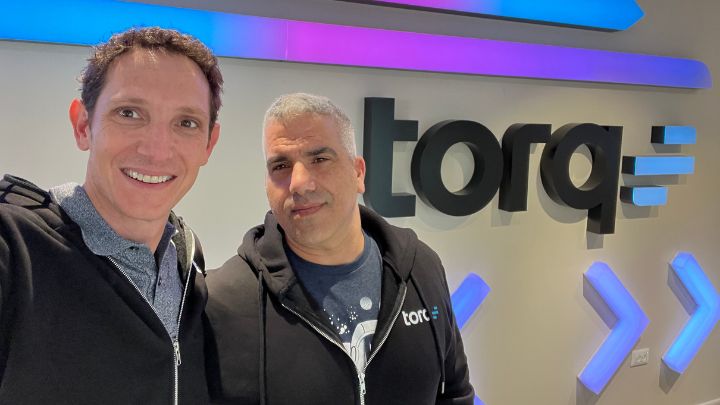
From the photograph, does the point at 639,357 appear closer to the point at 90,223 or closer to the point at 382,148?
the point at 382,148

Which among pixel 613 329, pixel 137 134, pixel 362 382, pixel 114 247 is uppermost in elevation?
pixel 137 134

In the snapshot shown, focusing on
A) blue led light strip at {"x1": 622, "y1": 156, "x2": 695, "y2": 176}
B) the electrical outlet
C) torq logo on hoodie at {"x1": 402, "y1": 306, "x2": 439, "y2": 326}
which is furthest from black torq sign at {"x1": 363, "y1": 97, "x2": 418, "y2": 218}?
the electrical outlet

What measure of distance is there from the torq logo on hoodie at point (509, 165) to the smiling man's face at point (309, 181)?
952 millimetres

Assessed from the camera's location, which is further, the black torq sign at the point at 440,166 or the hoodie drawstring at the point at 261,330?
the black torq sign at the point at 440,166

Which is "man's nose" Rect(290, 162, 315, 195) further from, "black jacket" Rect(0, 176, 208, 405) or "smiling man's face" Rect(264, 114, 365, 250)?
"black jacket" Rect(0, 176, 208, 405)

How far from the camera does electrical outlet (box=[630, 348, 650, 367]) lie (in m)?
3.55

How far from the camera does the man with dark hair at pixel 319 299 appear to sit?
144 centimetres

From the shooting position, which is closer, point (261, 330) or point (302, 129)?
point (261, 330)

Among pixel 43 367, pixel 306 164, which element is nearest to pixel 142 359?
pixel 43 367

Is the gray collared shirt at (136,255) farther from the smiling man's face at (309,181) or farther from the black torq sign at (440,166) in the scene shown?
the black torq sign at (440,166)

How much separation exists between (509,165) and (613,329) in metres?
1.32

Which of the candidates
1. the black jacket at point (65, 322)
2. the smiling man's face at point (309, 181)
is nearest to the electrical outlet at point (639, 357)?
the smiling man's face at point (309, 181)

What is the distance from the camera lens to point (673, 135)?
3.35m

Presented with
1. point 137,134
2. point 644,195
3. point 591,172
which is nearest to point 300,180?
point 137,134
